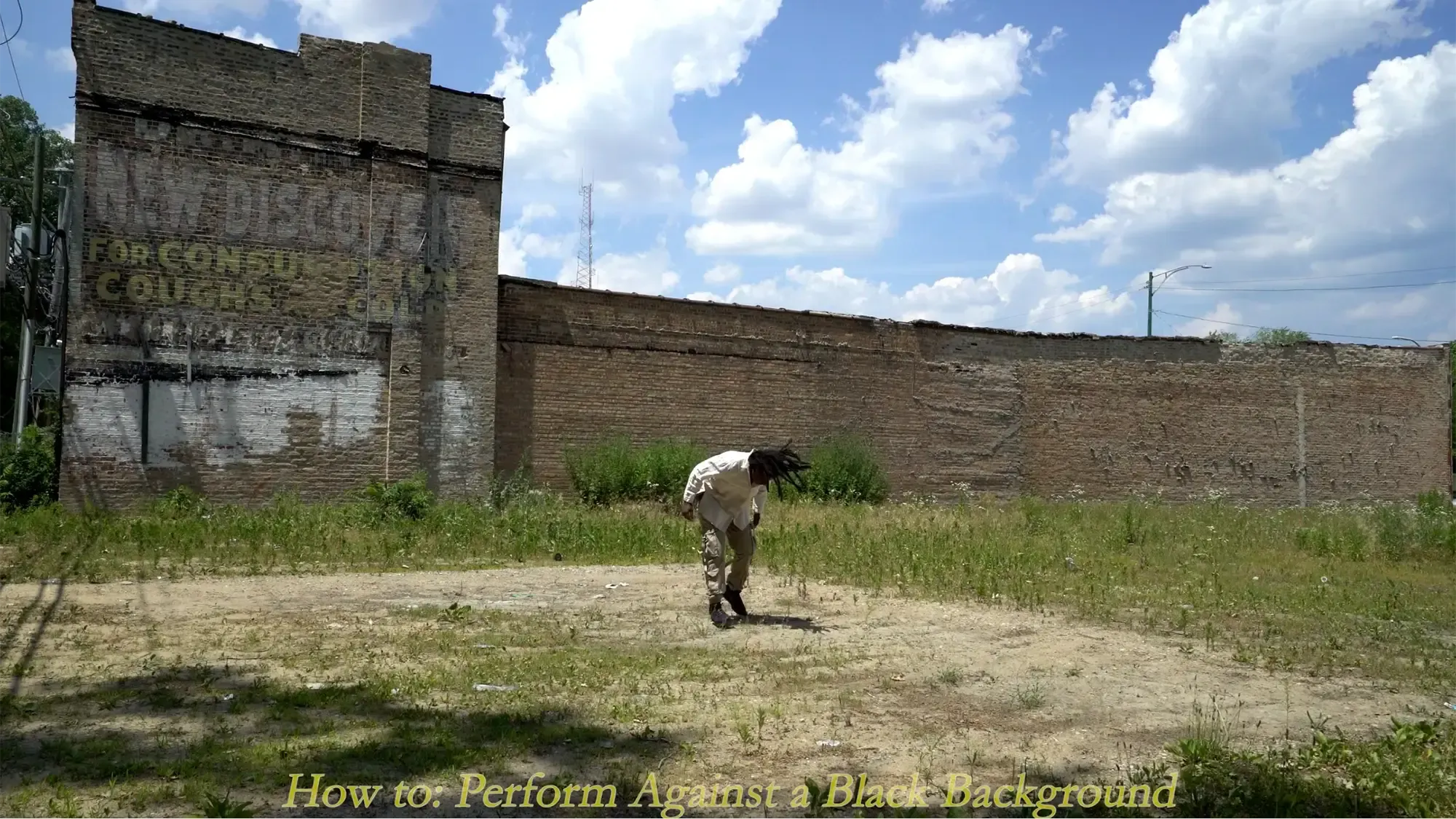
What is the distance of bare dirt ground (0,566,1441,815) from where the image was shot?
4.82 meters

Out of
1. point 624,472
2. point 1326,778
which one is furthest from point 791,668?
point 624,472

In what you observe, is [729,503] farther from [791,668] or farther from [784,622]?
[791,668]

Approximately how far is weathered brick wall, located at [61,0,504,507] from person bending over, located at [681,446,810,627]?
952 cm

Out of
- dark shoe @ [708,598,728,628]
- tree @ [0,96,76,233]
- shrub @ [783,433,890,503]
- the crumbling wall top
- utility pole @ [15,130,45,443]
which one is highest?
tree @ [0,96,76,233]

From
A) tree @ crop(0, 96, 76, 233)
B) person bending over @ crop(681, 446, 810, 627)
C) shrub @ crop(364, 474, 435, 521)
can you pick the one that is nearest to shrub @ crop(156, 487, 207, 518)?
shrub @ crop(364, 474, 435, 521)

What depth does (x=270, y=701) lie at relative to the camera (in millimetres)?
5309

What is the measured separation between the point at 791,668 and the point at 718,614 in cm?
155

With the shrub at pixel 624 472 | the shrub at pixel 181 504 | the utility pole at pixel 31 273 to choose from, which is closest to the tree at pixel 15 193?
the utility pole at pixel 31 273

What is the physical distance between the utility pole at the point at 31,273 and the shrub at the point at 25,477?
4.95 feet

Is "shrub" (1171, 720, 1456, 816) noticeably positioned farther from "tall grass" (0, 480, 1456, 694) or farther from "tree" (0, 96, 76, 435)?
"tree" (0, 96, 76, 435)

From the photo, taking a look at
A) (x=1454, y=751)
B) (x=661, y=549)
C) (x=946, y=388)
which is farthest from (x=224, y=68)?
(x=1454, y=751)

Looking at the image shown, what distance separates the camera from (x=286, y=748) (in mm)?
4520

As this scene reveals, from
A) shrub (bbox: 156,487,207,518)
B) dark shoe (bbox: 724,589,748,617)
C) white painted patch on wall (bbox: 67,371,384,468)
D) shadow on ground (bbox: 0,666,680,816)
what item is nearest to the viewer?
shadow on ground (bbox: 0,666,680,816)

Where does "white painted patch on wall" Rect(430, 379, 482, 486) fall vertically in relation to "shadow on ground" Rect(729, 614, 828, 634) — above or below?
above
